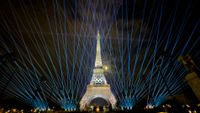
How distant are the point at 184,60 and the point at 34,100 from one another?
107ft

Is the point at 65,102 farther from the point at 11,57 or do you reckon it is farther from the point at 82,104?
the point at 11,57

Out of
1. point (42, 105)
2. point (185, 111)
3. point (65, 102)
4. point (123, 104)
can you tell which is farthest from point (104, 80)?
point (185, 111)

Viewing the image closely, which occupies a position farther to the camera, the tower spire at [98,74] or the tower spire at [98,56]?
the tower spire at [98,56]

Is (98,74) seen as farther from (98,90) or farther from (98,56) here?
(98,56)

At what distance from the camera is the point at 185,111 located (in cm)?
1098

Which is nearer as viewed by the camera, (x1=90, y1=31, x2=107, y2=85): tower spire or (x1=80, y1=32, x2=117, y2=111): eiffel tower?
(x1=80, y1=32, x2=117, y2=111): eiffel tower

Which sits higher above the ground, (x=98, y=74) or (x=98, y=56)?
(x=98, y=56)

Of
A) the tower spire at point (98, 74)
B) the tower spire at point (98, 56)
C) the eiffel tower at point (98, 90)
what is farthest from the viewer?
the tower spire at point (98, 56)

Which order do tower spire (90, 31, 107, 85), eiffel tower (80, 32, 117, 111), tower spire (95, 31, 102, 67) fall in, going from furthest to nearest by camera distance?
tower spire (95, 31, 102, 67), tower spire (90, 31, 107, 85), eiffel tower (80, 32, 117, 111)

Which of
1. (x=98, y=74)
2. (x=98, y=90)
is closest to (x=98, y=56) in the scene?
(x=98, y=74)

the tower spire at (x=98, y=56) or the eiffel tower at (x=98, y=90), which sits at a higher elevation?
the tower spire at (x=98, y=56)

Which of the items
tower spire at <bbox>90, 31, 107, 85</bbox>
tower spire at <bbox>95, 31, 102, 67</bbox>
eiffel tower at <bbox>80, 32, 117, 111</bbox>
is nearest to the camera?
eiffel tower at <bbox>80, 32, 117, 111</bbox>

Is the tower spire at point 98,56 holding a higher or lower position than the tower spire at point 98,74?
higher

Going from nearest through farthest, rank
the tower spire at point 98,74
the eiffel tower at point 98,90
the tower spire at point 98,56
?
the eiffel tower at point 98,90, the tower spire at point 98,74, the tower spire at point 98,56
